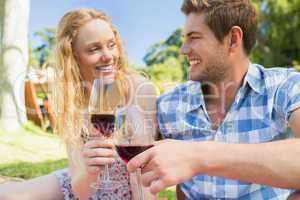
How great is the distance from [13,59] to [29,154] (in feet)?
6.31

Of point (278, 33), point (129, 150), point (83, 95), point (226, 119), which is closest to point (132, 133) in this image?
point (129, 150)

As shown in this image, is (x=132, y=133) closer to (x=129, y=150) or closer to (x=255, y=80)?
(x=129, y=150)

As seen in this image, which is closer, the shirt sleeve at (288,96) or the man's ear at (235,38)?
the shirt sleeve at (288,96)

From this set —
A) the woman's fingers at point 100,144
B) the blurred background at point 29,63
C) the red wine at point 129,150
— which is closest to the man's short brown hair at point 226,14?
the blurred background at point 29,63

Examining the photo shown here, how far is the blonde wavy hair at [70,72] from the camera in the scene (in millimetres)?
2098

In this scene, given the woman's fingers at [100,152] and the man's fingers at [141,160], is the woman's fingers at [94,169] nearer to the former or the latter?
the woman's fingers at [100,152]

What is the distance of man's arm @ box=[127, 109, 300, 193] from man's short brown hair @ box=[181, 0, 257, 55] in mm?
1049

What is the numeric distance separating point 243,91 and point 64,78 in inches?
38.1

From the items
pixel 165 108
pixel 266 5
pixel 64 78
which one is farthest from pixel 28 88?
pixel 165 108

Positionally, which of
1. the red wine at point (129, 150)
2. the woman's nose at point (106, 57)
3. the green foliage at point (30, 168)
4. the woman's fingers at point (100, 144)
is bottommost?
the green foliage at point (30, 168)

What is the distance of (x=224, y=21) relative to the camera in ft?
6.60

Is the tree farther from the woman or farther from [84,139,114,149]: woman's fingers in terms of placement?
[84,139,114,149]: woman's fingers

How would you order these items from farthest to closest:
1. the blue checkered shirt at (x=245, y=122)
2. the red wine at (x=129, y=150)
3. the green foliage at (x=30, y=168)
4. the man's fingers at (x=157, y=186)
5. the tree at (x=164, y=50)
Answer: the tree at (x=164, y=50)
the green foliage at (x=30, y=168)
the blue checkered shirt at (x=245, y=122)
the red wine at (x=129, y=150)
the man's fingers at (x=157, y=186)

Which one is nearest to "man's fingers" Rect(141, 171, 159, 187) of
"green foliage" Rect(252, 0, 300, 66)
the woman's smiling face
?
the woman's smiling face
